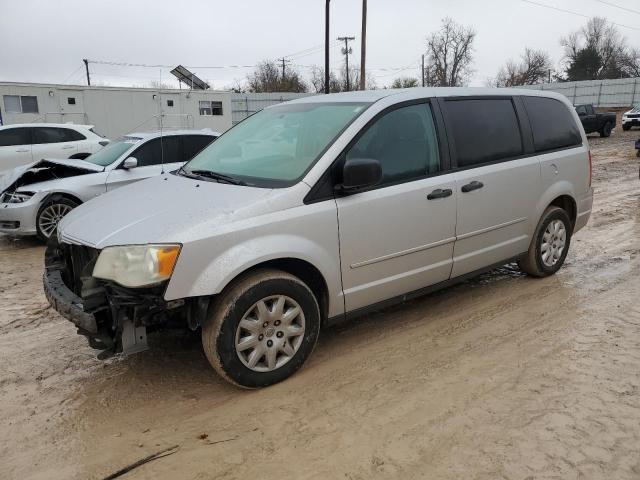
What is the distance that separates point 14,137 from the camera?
11.8 meters

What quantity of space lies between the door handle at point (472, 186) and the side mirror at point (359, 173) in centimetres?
108

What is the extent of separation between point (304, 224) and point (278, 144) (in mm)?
894

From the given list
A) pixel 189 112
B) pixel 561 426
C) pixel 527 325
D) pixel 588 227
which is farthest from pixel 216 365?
pixel 189 112

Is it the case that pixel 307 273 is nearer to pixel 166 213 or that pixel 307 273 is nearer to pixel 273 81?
pixel 166 213

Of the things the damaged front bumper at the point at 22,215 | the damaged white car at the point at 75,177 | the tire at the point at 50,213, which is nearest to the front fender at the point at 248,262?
the damaged white car at the point at 75,177

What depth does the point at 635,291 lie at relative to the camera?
5.03 metres

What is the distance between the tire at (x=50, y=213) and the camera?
7.50 metres

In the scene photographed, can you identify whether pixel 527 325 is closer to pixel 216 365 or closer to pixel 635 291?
pixel 635 291

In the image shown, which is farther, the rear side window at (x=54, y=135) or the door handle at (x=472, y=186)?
the rear side window at (x=54, y=135)

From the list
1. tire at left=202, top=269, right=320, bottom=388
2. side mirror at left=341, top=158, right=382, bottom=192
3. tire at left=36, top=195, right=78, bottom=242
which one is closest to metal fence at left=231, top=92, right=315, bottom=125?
tire at left=36, top=195, right=78, bottom=242

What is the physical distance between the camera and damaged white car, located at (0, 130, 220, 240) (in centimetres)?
748

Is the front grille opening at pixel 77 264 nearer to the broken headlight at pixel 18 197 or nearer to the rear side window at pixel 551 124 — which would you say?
the rear side window at pixel 551 124

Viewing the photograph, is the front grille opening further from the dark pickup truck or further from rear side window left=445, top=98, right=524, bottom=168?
the dark pickup truck

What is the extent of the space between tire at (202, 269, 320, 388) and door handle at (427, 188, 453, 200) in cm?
127
